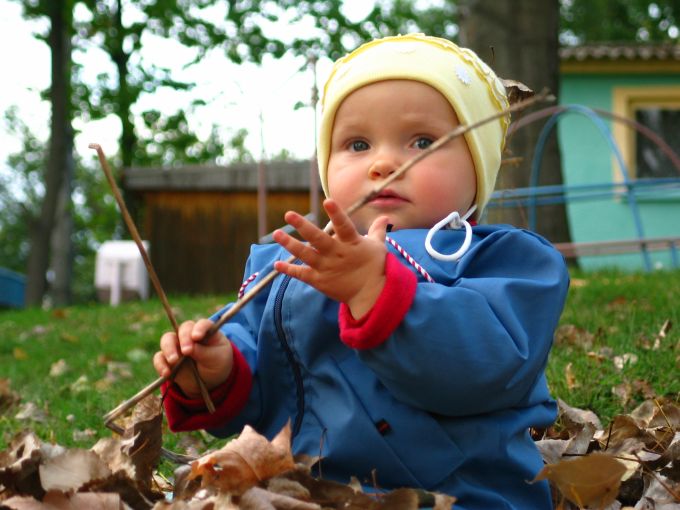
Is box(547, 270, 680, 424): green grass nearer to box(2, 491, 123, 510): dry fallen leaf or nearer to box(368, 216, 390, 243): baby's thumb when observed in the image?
box(368, 216, 390, 243): baby's thumb

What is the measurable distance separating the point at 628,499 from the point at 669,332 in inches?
53.7

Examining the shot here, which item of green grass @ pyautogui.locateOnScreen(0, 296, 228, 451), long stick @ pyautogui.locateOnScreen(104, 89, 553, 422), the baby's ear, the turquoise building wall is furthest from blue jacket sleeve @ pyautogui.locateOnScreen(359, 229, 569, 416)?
the turquoise building wall

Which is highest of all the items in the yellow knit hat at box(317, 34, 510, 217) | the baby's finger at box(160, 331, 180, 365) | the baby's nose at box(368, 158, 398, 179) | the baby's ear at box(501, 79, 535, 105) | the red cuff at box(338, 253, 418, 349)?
the baby's ear at box(501, 79, 535, 105)

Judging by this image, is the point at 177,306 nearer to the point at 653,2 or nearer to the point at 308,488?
the point at 308,488

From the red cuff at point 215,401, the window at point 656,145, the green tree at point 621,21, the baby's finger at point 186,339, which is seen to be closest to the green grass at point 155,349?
the red cuff at point 215,401

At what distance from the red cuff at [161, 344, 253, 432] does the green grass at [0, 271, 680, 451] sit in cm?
104

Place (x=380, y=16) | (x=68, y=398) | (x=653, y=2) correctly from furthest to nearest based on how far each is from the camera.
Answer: (x=653, y=2)
(x=380, y=16)
(x=68, y=398)

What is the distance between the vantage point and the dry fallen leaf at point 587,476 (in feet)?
5.01

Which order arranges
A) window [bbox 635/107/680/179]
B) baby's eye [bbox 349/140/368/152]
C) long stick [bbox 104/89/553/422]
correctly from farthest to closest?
window [bbox 635/107/680/179] < baby's eye [bbox 349/140/368/152] < long stick [bbox 104/89/553/422]

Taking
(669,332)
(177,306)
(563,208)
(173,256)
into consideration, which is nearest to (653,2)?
(173,256)

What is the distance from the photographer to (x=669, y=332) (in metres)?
3.23

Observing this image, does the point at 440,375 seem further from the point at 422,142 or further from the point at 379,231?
the point at 422,142

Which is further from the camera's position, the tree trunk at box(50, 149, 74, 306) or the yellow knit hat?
the tree trunk at box(50, 149, 74, 306)

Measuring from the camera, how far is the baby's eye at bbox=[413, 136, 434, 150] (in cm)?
179
